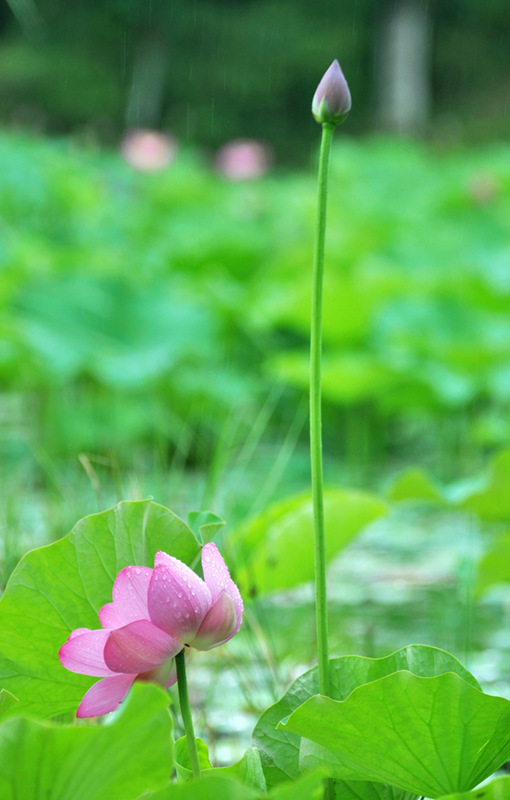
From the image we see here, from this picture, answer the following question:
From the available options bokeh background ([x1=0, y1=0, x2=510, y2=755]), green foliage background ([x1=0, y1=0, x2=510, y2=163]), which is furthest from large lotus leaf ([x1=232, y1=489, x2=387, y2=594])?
green foliage background ([x1=0, y1=0, x2=510, y2=163])

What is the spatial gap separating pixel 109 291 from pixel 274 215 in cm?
Result: 193

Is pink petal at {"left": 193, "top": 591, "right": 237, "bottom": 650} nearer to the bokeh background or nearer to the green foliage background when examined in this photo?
the bokeh background

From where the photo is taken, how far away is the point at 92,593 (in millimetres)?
352

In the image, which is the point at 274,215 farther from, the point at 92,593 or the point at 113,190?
the point at 92,593

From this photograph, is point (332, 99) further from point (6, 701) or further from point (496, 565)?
point (496, 565)

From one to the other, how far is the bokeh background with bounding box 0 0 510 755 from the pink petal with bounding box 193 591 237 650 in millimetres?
173

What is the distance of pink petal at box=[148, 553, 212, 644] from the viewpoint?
307 mm

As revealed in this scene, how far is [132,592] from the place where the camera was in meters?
0.32

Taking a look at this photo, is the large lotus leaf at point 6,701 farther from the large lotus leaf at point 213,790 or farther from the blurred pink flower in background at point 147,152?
the blurred pink flower in background at point 147,152

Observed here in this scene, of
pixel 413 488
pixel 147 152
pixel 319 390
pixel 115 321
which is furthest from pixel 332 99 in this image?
pixel 147 152

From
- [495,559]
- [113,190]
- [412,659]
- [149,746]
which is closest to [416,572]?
[495,559]

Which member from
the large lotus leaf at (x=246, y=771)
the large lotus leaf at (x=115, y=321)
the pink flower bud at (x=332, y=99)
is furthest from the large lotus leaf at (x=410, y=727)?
the large lotus leaf at (x=115, y=321)

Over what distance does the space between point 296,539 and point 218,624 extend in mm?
331

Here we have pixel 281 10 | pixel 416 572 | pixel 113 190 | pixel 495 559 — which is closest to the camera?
pixel 495 559
